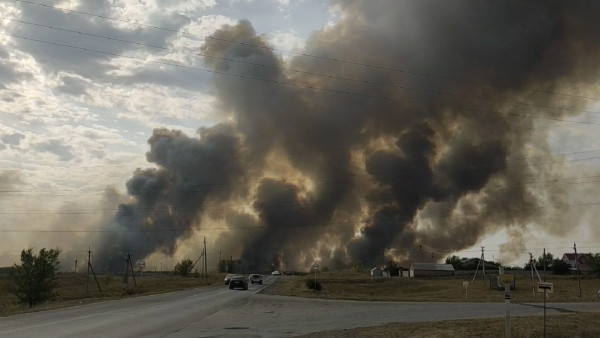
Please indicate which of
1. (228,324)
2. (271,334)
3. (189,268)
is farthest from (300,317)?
(189,268)

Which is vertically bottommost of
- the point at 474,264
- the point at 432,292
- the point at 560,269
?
the point at 474,264

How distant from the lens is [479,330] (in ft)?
55.4

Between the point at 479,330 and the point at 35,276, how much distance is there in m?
47.6

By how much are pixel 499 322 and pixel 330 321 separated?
6660 mm

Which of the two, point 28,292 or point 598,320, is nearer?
point 598,320

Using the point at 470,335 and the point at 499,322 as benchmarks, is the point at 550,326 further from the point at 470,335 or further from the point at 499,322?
the point at 470,335

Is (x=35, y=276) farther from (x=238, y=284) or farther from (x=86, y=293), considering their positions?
(x=238, y=284)

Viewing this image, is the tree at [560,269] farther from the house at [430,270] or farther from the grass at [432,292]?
the grass at [432,292]

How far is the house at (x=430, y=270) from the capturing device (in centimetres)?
11838

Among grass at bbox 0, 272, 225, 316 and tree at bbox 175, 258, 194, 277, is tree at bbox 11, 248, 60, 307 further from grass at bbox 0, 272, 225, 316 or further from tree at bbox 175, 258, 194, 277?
tree at bbox 175, 258, 194, 277

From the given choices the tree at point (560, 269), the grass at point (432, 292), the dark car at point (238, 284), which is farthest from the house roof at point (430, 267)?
the dark car at point (238, 284)

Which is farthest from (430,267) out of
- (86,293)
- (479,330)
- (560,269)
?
(479,330)

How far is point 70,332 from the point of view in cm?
1689

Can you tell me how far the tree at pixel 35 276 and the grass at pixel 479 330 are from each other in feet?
144
